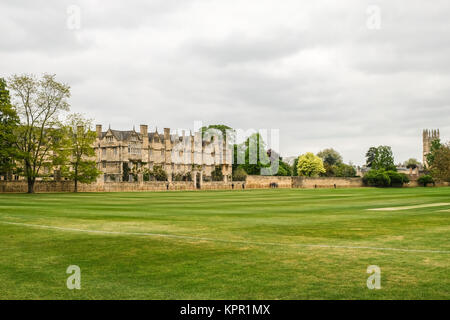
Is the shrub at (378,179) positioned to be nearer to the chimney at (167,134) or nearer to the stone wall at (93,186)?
the chimney at (167,134)

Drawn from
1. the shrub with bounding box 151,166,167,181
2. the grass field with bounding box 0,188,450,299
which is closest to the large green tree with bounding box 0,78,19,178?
the shrub with bounding box 151,166,167,181

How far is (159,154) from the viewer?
11294 cm

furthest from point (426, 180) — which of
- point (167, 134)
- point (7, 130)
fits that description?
point (7, 130)

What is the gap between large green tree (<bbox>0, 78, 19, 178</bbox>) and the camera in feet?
196

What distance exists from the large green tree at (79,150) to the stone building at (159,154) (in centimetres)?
1866

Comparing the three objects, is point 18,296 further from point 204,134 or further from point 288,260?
point 204,134

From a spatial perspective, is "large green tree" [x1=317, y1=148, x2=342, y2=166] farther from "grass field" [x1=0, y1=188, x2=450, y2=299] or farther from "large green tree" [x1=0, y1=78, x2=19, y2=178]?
"grass field" [x1=0, y1=188, x2=450, y2=299]

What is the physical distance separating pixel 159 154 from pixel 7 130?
5333 centimetres

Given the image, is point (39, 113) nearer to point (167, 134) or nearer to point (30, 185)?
point (30, 185)

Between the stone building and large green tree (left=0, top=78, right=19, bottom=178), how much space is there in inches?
1155
